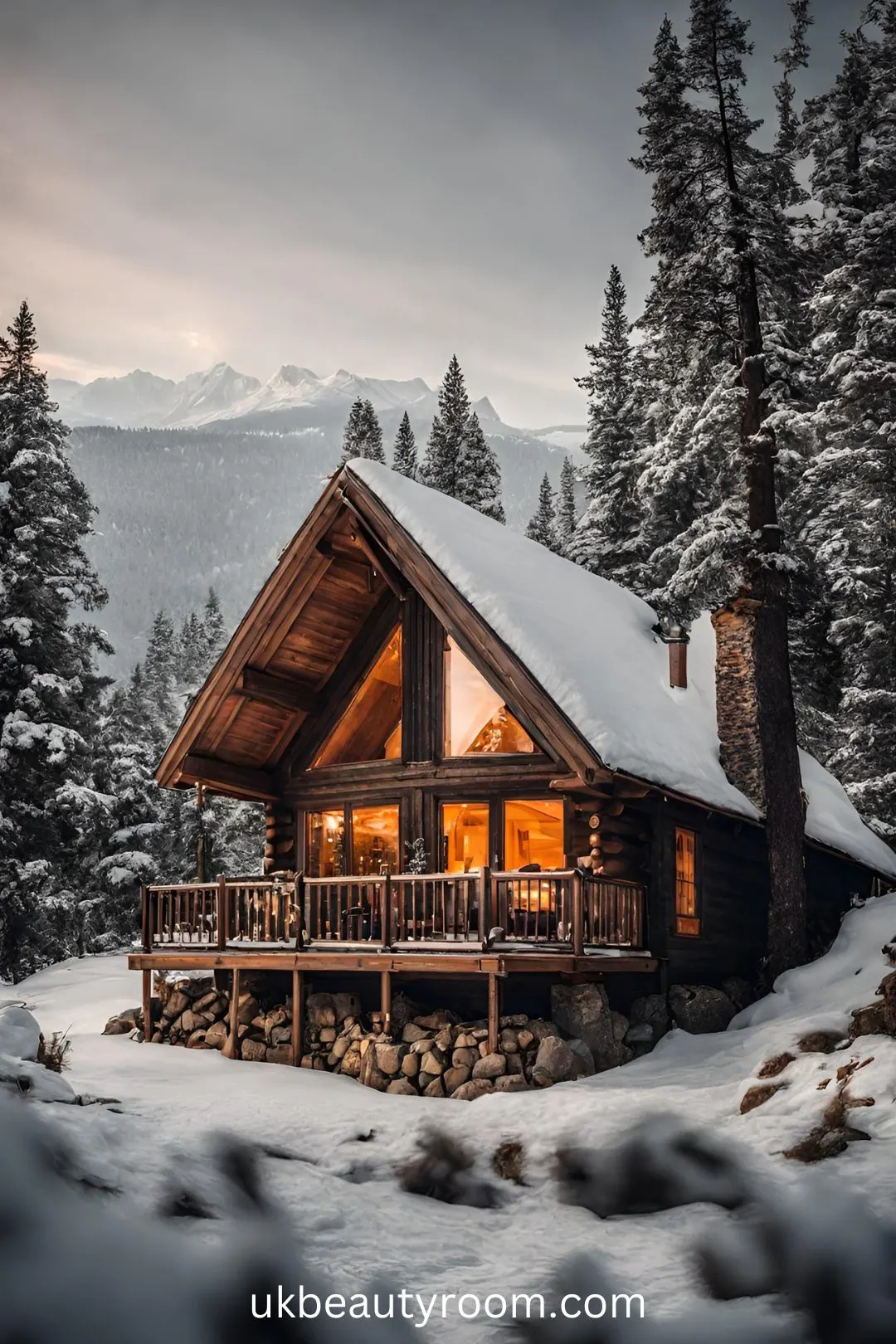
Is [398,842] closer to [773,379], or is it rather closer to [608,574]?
[773,379]

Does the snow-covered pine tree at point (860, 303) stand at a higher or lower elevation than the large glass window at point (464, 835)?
higher

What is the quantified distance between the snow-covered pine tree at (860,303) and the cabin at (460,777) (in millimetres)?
5358

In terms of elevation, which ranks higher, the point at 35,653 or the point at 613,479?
the point at 613,479

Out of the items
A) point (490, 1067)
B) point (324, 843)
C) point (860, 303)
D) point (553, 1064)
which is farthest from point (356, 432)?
point (553, 1064)

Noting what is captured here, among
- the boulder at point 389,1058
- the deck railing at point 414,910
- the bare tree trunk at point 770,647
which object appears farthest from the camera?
the bare tree trunk at point 770,647

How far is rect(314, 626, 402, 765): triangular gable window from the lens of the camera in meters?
19.9

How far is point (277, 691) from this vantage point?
789 inches

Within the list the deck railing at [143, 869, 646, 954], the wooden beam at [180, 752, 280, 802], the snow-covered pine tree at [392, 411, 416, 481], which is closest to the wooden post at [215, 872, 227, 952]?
the deck railing at [143, 869, 646, 954]

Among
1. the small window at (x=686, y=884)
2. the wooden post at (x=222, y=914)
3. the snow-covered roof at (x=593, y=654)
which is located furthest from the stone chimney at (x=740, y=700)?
the wooden post at (x=222, y=914)

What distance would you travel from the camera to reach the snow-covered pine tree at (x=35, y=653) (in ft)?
89.7

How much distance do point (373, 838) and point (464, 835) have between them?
6.20ft

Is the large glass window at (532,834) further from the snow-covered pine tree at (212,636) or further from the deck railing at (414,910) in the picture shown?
the snow-covered pine tree at (212,636)

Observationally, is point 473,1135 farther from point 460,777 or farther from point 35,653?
point 35,653

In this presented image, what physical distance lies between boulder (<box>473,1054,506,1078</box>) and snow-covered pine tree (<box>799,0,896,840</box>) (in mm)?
12088
